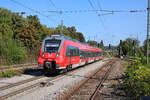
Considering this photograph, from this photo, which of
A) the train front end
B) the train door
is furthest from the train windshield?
the train door

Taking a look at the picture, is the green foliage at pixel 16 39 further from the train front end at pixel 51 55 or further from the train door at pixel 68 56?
the train front end at pixel 51 55

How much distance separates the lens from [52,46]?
48.9 feet

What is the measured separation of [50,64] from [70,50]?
3.02 m

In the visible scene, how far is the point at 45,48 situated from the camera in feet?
49.1

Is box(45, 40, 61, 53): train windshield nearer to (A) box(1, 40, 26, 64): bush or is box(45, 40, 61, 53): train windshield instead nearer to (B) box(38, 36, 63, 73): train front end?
(B) box(38, 36, 63, 73): train front end

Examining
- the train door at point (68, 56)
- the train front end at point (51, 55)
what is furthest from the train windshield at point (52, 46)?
the train door at point (68, 56)

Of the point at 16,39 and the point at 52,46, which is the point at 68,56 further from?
the point at 16,39

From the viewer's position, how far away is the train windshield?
48.3ft

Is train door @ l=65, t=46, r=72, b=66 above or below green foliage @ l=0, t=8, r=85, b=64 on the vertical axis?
below

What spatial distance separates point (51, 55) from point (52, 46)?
883 mm

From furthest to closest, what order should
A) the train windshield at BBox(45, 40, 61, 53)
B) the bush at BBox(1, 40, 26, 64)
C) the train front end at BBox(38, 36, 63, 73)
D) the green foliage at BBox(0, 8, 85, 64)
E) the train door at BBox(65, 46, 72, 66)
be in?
the green foliage at BBox(0, 8, 85, 64)
the bush at BBox(1, 40, 26, 64)
the train door at BBox(65, 46, 72, 66)
the train windshield at BBox(45, 40, 61, 53)
the train front end at BBox(38, 36, 63, 73)

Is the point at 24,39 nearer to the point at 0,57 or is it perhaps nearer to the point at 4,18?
the point at 4,18

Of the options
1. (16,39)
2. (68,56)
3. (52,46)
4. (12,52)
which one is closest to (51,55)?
(52,46)

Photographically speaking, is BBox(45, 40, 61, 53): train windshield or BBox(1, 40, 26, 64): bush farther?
BBox(1, 40, 26, 64): bush
